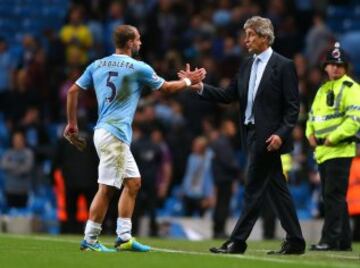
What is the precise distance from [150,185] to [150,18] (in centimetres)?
534

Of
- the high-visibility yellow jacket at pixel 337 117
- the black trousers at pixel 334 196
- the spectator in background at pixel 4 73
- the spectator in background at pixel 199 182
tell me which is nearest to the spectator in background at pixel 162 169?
the spectator in background at pixel 199 182

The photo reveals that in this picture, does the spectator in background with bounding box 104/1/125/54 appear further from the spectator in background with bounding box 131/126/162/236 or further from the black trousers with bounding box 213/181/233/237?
the black trousers with bounding box 213/181/233/237

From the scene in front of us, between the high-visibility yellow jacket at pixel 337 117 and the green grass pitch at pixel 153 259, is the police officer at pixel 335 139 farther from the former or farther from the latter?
the green grass pitch at pixel 153 259

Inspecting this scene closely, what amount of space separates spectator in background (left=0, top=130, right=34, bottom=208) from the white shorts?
9.68m

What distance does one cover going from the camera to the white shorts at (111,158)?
11328 millimetres

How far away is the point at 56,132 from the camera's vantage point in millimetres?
23484

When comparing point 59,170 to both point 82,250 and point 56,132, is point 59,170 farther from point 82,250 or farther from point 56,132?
point 82,250

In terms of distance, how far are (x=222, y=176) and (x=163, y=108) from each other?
3.15 m

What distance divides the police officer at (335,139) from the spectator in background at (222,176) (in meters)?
6.05

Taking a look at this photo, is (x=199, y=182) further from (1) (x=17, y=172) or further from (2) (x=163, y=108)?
(1) (x=17, y=172)

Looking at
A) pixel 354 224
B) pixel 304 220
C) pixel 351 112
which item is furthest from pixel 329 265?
pixel 304 220

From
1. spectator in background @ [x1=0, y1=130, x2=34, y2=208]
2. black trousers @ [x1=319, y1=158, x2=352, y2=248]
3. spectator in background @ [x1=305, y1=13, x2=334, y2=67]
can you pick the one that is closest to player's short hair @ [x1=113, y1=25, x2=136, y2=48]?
black trousers @ [x1=319, y1=158, x2=352, y2=248]

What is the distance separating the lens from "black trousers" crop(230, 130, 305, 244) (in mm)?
11477

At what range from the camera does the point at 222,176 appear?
755 inches
